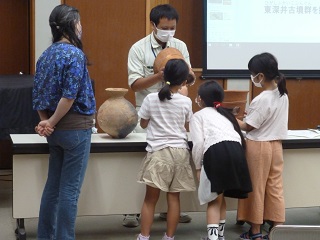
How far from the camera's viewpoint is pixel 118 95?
13.0 feet

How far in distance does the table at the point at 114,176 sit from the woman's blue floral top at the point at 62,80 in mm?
465

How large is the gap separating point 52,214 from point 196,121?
991 mm

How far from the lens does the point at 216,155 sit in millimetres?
3607

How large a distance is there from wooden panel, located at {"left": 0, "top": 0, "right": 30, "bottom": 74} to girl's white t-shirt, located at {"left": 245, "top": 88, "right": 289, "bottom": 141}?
2959mm

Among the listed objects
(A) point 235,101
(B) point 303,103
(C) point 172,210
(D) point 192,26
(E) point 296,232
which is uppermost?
(D) point 192,26

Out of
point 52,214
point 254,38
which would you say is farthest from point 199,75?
point 52,214

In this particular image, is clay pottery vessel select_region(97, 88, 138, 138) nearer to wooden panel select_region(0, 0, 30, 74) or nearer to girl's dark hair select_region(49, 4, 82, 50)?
girl's dark hair select_region(49, 4, 82, 50)

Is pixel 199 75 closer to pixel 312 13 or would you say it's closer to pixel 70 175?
pixel 312 13

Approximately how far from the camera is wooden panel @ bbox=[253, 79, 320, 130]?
6594 mm

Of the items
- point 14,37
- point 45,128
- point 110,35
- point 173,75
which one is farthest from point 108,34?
point 45,128

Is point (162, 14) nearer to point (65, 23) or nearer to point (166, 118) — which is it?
point (166, 118)

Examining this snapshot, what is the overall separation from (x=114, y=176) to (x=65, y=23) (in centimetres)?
109

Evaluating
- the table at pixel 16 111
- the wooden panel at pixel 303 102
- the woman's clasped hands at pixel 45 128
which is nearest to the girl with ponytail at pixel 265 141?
the woman's clasped hands at pixel 45 128

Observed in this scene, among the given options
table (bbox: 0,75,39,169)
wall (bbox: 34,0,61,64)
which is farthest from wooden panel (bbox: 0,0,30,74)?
table (bbox: 0,75,39,169)
